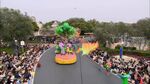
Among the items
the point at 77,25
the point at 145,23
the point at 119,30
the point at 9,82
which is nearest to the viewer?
the point at 9,82

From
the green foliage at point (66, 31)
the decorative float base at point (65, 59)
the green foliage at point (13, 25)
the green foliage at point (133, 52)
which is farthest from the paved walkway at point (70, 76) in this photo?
the green foliage at point (13, 25)

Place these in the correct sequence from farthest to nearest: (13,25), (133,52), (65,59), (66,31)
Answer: (13,25), (133,52), (66,31), (65,59)

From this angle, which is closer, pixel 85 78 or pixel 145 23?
pixel 85 78

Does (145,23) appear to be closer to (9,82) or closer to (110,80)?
(110,80)

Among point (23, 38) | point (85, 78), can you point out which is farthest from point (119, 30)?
point (85, 78)

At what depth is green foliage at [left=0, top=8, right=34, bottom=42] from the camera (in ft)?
164

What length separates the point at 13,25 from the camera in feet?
175

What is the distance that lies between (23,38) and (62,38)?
1717 cm

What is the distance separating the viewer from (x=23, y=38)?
184 ft

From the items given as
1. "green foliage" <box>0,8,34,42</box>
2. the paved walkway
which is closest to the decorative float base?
the paved walkway

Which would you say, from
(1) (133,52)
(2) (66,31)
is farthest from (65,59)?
(1) (133,52)

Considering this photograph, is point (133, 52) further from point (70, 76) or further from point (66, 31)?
point (70, 76)

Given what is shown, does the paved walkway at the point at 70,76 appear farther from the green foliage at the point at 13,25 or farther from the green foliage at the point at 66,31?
the green foliage at the point at 13,25

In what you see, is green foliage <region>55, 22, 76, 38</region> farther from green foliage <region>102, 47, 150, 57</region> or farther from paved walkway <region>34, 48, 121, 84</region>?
green foliage <region>102, 47, 150, 57</region>
